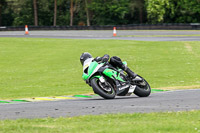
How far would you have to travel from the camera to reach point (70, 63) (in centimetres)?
2219

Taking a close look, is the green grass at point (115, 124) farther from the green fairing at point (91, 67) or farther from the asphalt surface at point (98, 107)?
the green fairing at point (91, 67)

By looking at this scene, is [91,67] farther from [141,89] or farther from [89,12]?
[89,12]

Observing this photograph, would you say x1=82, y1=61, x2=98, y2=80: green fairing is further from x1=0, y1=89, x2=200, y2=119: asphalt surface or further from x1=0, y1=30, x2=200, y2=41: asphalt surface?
x1=0, y1=30, x2=200, y2=41: asphalt surface

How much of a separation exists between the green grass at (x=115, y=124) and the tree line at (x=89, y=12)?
144 feet

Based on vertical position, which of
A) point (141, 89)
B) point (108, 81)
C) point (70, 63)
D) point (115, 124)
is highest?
point (115, 124)

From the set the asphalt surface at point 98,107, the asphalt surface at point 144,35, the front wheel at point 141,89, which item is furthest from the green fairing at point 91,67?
the asphalt surface at point 144,35

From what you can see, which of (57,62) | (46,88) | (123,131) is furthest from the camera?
(57,62)

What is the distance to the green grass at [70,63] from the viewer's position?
1530 cm

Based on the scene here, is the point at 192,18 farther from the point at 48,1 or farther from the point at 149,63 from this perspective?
the point at 149,63

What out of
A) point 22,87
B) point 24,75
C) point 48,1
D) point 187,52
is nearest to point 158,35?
point 187,52

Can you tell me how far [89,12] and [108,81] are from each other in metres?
49.3

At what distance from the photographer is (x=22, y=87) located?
1550 centimetres

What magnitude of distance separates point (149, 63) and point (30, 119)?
14.4m

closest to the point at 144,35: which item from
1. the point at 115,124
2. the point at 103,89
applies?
the point at 103,89
